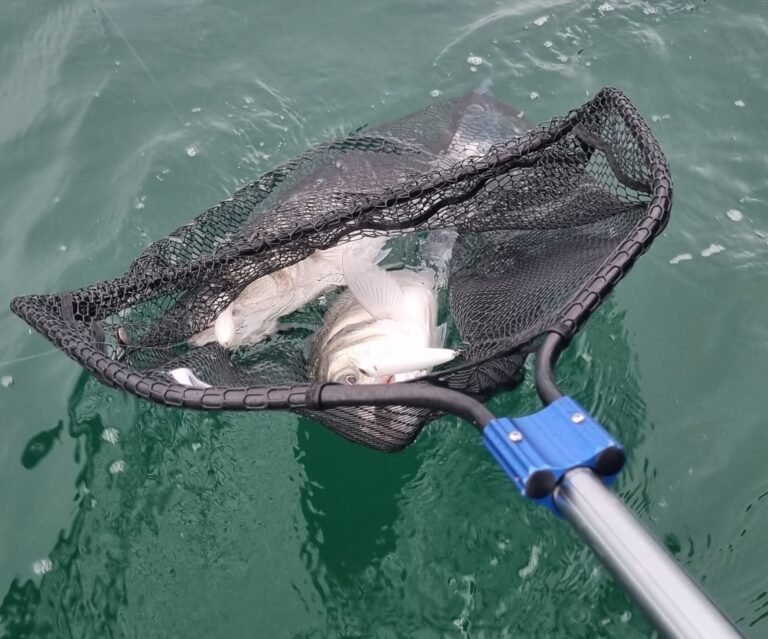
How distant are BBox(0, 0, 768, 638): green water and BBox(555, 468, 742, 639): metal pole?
4.60ft

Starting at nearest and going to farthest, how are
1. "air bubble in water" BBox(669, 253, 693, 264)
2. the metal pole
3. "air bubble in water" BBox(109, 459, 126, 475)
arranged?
the metal pole
"air bubble in water" BBox(109, 459, 126, 475)
"air bubble in water" BBox(669, 253, 693, 264)

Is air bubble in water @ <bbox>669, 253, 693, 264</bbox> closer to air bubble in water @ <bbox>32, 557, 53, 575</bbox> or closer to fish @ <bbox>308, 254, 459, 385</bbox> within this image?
fish @ <bbox>308, 254, 459, 385</bbox>

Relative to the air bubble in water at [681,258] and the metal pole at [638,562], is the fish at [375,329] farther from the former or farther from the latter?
the air bubble in water at [681,258]

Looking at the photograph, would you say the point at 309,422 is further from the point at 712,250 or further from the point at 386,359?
the point at 712,250

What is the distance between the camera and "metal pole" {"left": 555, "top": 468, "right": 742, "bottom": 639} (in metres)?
1.58

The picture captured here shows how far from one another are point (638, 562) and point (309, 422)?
6.89ft

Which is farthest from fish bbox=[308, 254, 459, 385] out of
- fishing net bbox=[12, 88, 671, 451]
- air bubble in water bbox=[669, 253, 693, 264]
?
air bubble in water bbox=[669, 253, 693, 264]

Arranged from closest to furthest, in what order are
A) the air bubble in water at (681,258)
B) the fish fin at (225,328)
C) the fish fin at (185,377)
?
the fish fin at (185,377) → the fish fin at (225,328) → the air bubble in water at (681,258)

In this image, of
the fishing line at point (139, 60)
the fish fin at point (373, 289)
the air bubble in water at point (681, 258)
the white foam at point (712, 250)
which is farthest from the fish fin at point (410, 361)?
the fishing line at point (139, 60)

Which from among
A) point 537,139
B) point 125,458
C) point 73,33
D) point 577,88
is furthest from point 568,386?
point 73,33

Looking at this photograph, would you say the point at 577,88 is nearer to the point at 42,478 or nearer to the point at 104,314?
the point at 104,314

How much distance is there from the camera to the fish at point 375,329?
2979 millimetres

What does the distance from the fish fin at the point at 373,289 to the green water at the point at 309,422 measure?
0.63 m

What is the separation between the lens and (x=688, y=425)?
3.62 m
